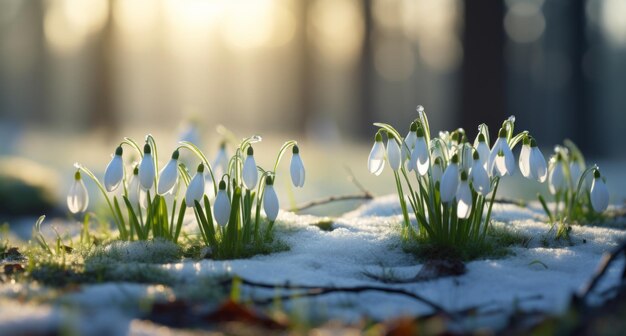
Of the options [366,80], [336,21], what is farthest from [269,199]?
[336,21]

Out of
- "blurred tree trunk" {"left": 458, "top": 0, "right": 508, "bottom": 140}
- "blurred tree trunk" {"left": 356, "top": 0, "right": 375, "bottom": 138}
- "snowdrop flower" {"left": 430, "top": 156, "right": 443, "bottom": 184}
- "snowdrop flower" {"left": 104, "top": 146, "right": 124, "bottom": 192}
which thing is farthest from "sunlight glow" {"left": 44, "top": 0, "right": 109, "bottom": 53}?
"snowdrop flower" {"left": 430, "top": 156, "right": 443, "bottom": 184}

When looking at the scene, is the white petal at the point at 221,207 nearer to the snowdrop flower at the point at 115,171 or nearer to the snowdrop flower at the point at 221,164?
the snowdrop flower at the point at 115,171

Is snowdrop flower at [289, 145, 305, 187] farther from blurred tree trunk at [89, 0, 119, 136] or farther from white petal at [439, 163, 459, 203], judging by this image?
blurred tree trunk at [89, 0, 119, 136]

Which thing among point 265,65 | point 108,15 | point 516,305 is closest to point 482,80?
point 516,305

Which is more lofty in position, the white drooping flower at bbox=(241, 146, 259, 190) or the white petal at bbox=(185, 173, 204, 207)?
the white drooping flower at bbox=(241, 146, 259, 190)

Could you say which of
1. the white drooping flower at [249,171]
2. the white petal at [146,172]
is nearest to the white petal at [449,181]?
the white drooping flower at [249,171]

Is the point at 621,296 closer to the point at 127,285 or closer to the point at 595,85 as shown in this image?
the point at 127,285
